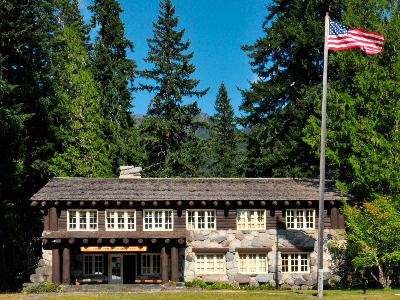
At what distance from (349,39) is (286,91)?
17544 mm

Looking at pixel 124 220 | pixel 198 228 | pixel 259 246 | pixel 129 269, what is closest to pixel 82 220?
pixel 124 220

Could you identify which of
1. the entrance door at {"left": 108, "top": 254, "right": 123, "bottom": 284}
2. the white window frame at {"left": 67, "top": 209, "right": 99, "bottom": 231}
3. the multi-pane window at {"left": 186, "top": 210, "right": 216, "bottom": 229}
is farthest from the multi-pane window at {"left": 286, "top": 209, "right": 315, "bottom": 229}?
the white window frame at {"left": 67, "top": 209, "right": 99, "bottom": 231}

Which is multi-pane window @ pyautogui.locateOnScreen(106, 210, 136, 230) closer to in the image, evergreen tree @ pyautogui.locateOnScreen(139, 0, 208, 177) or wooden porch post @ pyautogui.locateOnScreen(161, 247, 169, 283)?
wooden porch post @ pyautogui.locateOnScreen(161, 247, 169, 283)

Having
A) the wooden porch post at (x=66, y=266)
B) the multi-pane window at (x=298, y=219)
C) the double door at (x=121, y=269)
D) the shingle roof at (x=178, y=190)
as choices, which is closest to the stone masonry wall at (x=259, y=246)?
the multi-pane window at (x=298, y=219)

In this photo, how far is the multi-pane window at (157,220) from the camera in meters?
24.7

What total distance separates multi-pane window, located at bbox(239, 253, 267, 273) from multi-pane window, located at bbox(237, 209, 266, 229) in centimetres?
161

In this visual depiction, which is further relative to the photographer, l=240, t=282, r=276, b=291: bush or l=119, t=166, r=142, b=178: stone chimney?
l=119, t=166, r=142, b=178: stone chimney

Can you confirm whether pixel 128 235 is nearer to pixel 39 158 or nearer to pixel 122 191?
pixel 122 191

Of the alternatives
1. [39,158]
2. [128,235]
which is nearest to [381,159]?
[128,235]

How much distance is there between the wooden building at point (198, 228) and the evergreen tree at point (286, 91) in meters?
9.80

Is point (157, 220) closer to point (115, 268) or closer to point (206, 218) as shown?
point (206, 218)

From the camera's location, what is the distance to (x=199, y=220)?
2495cm

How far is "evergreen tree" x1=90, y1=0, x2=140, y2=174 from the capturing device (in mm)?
39281

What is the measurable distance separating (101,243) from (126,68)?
75.0ft
